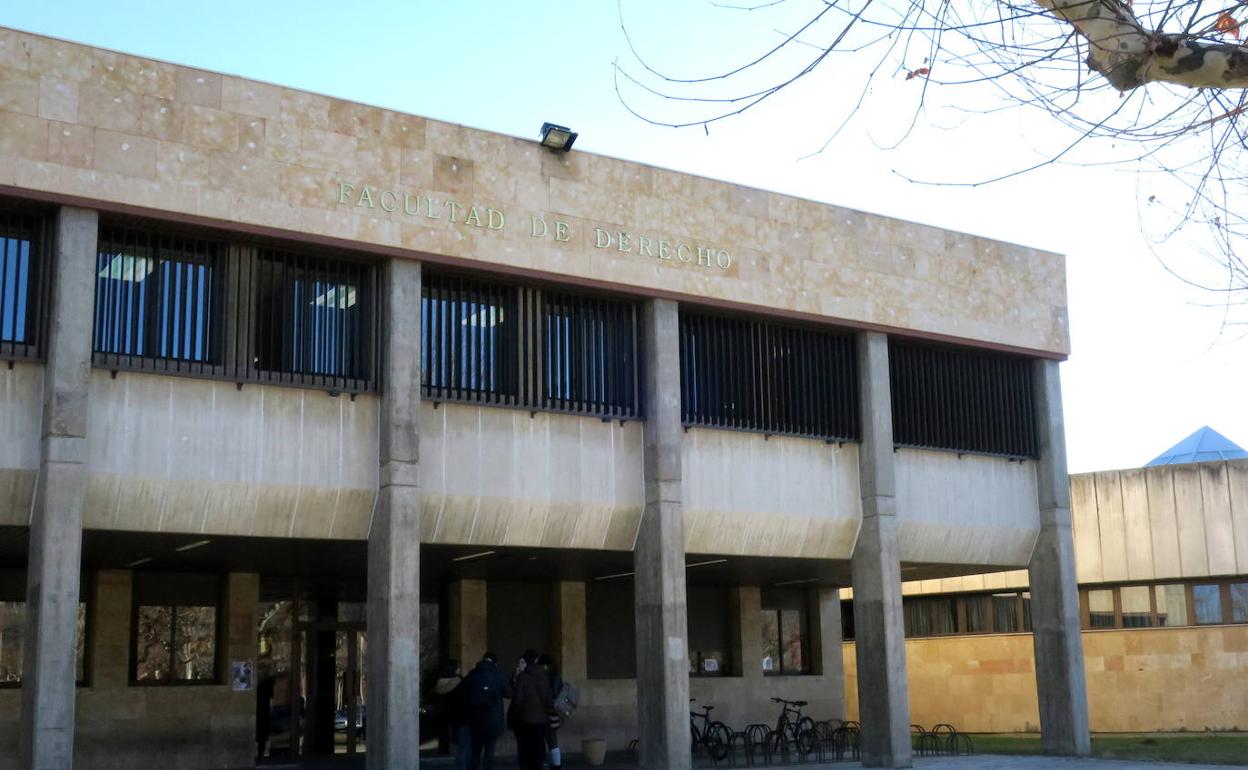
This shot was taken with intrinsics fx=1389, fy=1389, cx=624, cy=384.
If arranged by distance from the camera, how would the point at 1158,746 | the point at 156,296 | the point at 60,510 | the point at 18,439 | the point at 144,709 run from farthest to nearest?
the point at 1158,746 → the point at 144,709 → the point at 156,296 → the point at 18,439 → the point at 60,510

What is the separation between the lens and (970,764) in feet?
75.7

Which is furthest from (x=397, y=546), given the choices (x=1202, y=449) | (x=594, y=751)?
(x=1202, y=449)

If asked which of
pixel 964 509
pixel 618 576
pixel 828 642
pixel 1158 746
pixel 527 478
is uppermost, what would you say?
pixel 527 478

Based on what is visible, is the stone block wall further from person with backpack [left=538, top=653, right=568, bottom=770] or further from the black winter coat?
person with backpack [left=538, top=653, right=568, bottom=770]

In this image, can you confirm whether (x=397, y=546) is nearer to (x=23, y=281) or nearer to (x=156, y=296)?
(x=156, y=296)

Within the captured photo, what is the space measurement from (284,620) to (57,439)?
1023 cm

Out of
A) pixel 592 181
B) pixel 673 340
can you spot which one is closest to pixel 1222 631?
pixel 673 340

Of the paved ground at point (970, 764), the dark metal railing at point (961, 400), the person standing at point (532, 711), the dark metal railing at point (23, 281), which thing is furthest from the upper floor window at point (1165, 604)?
the dark metal railing at point (23, 281)

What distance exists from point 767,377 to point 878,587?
158 inches

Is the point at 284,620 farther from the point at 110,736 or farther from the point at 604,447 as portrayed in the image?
the point at 604,447

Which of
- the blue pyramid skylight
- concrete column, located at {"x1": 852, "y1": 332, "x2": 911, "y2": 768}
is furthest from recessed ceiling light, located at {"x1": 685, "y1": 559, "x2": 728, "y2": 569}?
the blue pyramid skylight

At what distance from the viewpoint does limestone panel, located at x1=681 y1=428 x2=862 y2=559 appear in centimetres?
2194

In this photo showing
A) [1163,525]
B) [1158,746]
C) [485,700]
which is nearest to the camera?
[485,700]

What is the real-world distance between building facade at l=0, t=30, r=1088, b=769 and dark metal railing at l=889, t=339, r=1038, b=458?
66 mm
